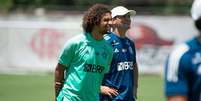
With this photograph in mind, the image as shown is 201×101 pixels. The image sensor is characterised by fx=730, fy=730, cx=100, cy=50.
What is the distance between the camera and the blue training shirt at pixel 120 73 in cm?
786

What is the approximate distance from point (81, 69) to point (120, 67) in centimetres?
71

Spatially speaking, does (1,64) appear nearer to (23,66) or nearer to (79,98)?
(23,66)

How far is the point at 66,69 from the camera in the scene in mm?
7359

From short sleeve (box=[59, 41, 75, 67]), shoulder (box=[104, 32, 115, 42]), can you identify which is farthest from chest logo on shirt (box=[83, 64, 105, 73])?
shoulder (box=[104, 32, 115, 42])

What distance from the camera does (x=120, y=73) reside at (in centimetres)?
786

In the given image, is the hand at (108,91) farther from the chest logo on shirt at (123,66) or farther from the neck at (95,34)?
the neck at (95,34)

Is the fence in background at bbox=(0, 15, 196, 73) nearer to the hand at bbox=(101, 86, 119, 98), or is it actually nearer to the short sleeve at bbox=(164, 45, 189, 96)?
the hand at bbox=(101, 86, 119, 98)

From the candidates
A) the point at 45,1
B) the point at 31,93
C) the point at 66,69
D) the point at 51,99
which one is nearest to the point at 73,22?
the point at 31,93

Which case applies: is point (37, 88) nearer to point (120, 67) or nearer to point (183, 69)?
point (120, 67)

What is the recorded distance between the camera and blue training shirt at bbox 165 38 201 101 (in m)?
4.29

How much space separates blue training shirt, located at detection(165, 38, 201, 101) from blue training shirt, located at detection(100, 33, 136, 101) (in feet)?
11.4

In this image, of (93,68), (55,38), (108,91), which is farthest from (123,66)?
(55,38)

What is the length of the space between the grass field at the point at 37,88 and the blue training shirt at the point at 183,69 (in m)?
11.3

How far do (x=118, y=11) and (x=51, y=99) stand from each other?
791cm
